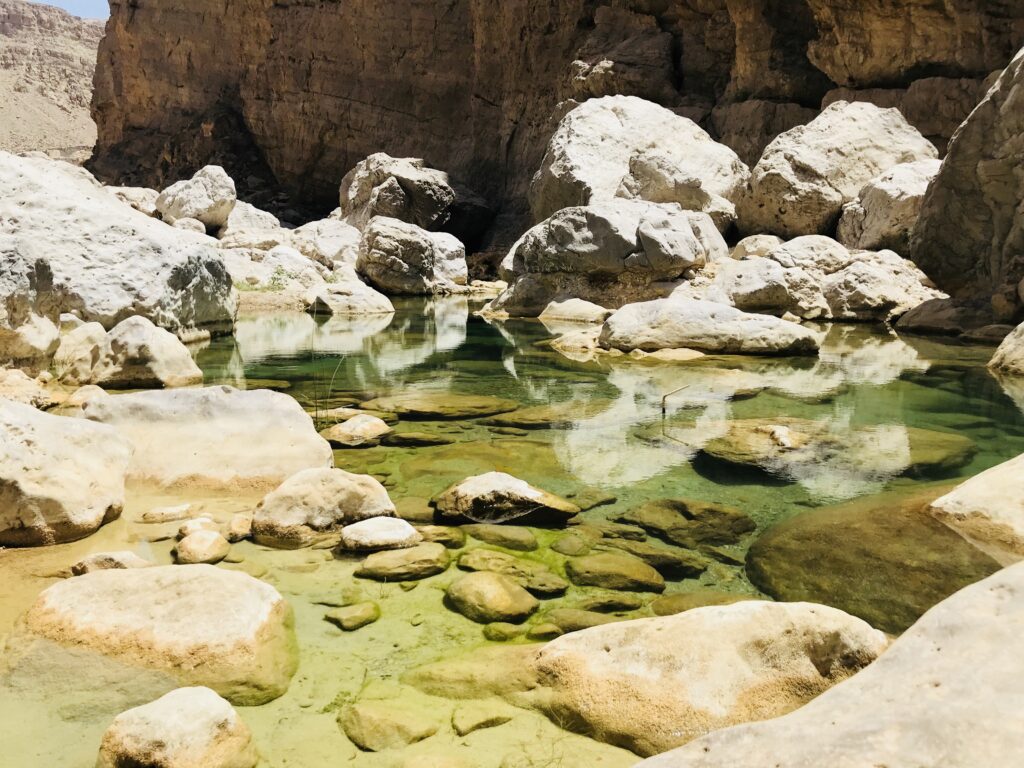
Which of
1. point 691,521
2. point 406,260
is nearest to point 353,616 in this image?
point 691,521

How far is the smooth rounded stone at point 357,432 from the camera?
4.91m

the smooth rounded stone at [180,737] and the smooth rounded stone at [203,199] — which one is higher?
the smooth rounded stone at [180,737]

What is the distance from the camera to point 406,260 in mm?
16953

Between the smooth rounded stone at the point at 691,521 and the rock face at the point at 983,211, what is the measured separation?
7.26m

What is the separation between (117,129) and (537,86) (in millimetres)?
20416

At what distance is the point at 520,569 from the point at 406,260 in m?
14.4

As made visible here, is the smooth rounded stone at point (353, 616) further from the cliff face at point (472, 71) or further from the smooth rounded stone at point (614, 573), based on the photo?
the cliff face at point (472, 71)

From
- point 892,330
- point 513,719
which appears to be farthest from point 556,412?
point 892,330

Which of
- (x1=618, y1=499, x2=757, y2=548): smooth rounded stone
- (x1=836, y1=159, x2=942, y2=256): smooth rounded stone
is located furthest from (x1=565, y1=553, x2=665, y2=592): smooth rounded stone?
(x1=836, y1=159, x2=942, y2=256): smooth rounded stone

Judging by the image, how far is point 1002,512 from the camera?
3242 mm

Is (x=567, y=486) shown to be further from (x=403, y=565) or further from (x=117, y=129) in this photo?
(x=117, y=129)

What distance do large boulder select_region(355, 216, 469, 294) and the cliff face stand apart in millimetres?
5785

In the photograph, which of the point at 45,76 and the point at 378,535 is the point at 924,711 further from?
the point at 45,76

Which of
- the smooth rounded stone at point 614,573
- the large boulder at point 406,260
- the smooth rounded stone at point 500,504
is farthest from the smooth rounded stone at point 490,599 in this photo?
the large boulder at point 406,260
